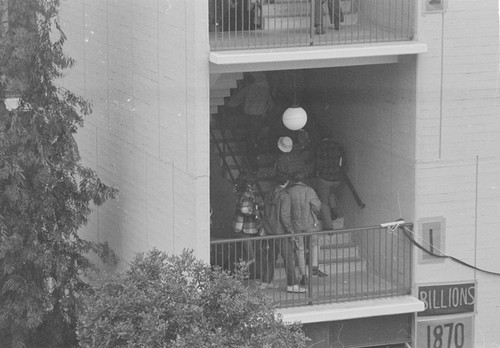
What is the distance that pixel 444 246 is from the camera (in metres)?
18.3

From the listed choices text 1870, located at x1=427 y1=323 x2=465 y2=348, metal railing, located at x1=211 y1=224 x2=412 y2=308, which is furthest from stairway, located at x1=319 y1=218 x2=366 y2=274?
text 1870, located at x1=427 y1=323 x2=465 y2=348

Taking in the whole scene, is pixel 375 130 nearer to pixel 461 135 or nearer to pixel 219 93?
pixel 461 135

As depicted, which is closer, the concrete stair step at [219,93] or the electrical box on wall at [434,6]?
the electrical box on wall at [434,6]

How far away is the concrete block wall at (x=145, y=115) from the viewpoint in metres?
17.2

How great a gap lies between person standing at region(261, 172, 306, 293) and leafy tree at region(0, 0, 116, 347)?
234 centimetres

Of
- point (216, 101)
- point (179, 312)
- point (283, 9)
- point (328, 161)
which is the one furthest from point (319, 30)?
point (179, 312)

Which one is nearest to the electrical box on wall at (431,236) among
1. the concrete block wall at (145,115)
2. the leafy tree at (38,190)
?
the concrete block wall at (145,115)

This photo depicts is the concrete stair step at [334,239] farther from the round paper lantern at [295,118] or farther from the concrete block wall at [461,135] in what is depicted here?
the round paper lantern at [295,118]

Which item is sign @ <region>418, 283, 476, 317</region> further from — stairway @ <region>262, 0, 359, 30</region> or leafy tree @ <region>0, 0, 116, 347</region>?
leafy tree @ <region>0, 0, 116, 347</region>

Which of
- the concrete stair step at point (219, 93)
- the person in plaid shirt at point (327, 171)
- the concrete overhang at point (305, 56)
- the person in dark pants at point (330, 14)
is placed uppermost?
the person in dark pants at point (330, 14)

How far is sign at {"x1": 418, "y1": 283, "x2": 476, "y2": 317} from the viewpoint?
Result: 18.4 m

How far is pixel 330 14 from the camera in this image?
1898cm

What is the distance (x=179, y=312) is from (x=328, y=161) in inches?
209

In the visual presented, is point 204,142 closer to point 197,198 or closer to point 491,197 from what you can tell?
point 197,198
